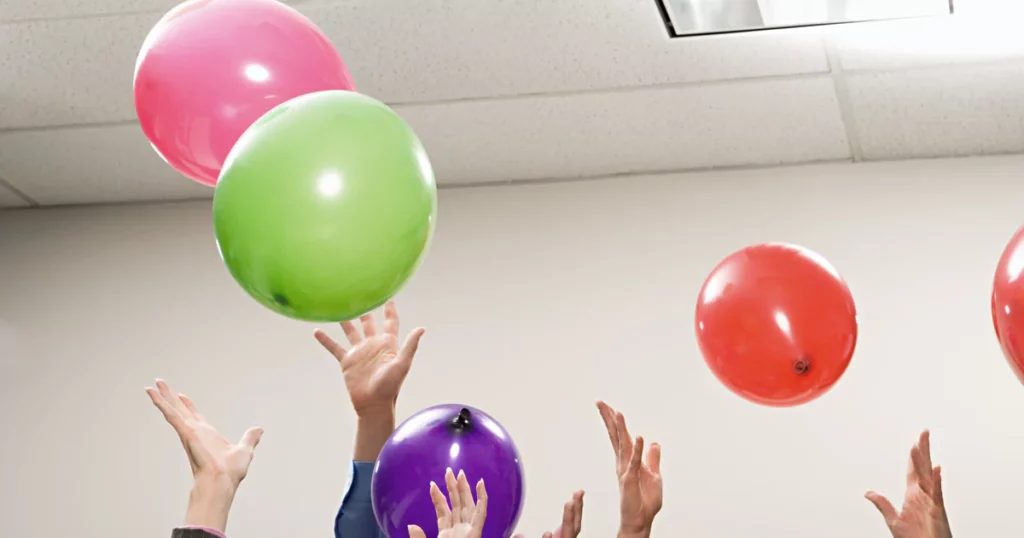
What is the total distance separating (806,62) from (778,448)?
2.91 ft

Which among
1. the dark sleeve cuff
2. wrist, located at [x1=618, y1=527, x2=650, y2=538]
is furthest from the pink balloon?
wrist, located at [x1=618, y1=527, x2=650, y2=538]

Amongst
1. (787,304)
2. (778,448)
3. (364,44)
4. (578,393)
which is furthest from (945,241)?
(364,44)

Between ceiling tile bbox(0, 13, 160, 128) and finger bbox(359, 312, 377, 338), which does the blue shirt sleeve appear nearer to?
finger bbox(359, 312, 377, 338)

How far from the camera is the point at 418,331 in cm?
191

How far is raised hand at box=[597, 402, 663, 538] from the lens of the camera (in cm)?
196

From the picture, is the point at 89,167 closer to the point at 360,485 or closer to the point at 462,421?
the point at 360,485

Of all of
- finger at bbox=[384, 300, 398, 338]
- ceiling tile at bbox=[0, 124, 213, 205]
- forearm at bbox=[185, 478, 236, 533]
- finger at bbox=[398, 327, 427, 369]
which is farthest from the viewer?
ceiling tile at bbox=[0, 124, 213, 205]

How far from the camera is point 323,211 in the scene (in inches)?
49.8

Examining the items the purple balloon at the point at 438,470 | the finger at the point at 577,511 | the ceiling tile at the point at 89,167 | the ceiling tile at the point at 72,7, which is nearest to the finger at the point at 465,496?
the purple balloon at the point at 438,470

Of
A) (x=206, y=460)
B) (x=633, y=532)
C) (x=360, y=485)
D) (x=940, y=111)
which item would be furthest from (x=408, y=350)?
(x=940, y=111)

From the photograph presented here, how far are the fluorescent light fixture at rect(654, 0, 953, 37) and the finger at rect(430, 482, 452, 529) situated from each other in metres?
1.13

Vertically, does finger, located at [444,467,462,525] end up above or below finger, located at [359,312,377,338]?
below

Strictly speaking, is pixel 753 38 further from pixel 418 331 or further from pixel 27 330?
pixel 27 330

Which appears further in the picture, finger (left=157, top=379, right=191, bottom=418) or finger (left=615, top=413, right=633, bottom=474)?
finger (left=615, top=413, right=633, bottom=474)
